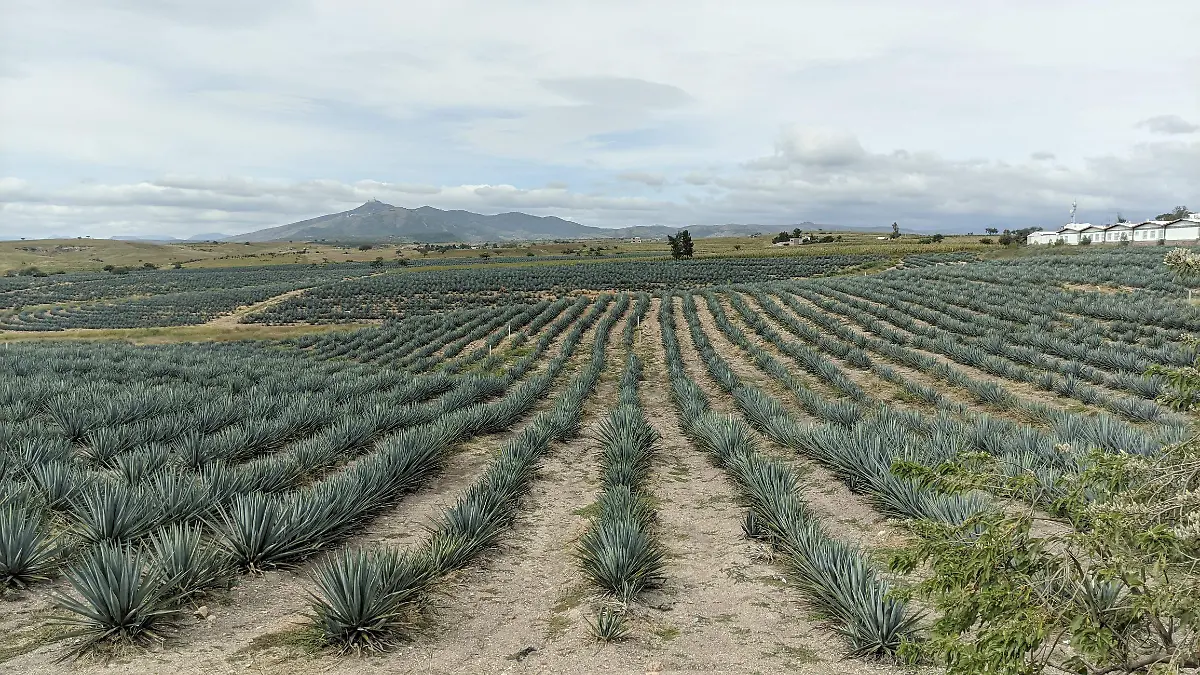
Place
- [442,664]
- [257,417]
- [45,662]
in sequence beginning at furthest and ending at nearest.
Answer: [257,417], [442,664], [45,662]

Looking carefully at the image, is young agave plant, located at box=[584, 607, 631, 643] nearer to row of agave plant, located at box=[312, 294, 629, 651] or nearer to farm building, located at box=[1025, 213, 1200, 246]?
row of agave plant, located at box=[312, 294, 629, 651]

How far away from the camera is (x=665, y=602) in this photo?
4.84 meters

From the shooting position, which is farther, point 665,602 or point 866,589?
point 665,602

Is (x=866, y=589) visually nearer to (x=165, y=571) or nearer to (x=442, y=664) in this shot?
(x=442, y=664)

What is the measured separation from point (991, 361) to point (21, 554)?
17577 mm

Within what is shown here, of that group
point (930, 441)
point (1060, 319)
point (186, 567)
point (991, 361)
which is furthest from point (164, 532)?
point (1060, 319)

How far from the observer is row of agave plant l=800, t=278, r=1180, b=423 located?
1109 centimetres

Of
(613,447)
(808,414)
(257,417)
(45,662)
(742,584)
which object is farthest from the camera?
(808,414)

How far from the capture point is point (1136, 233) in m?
68.1

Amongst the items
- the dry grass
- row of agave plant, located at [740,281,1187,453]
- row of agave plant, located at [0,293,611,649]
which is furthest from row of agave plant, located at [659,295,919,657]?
the dry grass

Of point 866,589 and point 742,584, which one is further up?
point 866,589

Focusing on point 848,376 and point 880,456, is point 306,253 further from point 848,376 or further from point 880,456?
point 880,456

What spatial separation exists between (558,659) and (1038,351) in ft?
57.6

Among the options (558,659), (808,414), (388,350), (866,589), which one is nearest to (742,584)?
(866,589)
